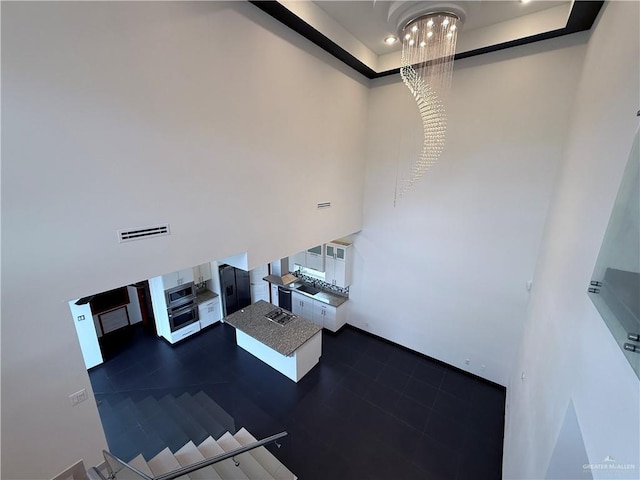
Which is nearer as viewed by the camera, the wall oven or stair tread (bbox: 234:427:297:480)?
stair tread (bbox: 234:427:297:480)

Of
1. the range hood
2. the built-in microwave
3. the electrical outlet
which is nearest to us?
the electrical outlet

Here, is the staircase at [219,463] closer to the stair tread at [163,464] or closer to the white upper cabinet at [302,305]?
the stair tread at [163,464]

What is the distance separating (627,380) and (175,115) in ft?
11.2

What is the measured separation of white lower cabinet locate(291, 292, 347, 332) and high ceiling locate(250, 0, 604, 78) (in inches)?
203

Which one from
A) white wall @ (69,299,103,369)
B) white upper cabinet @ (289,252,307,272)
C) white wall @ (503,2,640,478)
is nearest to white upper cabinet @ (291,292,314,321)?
white upper cabinet @ (289,252,307,272)

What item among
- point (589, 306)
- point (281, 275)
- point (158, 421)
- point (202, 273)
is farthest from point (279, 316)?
point (589, 306)

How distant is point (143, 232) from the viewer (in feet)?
7.77

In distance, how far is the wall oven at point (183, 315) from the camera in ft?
19.5

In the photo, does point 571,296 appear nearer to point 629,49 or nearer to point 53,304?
point 629,49

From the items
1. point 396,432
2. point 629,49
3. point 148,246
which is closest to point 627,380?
point 629,49

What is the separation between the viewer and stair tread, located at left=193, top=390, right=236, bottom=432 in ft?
13.4

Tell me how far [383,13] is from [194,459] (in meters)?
6.29

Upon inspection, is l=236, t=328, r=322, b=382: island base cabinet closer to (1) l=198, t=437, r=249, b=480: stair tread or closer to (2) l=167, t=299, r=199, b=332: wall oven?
(2) l=167, t=299, r=199, b=332: wall oven

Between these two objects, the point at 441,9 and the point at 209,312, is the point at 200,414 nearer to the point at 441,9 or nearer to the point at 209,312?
the point at 209,312
